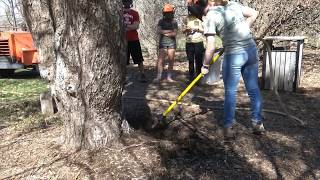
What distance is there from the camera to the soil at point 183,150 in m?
3.63

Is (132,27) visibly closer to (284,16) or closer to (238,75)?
(238,75)

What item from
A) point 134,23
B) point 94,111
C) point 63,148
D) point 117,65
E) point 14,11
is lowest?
point 63,148

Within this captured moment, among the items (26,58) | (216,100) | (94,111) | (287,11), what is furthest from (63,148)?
(287,11)

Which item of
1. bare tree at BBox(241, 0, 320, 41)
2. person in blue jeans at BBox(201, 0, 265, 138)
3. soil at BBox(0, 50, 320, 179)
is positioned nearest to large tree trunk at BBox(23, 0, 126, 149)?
soil at BBox(0, 50, 320, 179)

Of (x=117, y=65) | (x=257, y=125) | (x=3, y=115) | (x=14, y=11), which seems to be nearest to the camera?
(x=117, y=65)

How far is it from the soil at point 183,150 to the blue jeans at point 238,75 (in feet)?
1.15

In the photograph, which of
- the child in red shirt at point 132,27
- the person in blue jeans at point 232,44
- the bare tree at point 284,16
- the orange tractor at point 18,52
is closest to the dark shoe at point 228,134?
the person in blue jeans at point 232,44

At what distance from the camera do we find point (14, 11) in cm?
1661

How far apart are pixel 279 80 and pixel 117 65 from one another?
3.88m

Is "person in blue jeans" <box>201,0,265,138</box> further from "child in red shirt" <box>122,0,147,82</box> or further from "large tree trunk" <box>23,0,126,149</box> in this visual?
"child in red shirt" <box>122,0,147,82</box>

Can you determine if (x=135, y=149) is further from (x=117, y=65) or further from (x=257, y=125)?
(x=257, y=125)

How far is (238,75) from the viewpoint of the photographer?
4137 mm

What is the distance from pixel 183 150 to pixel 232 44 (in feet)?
4.03

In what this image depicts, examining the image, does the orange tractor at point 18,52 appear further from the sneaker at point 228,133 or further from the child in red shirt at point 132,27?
the sneaker at point 228,133
